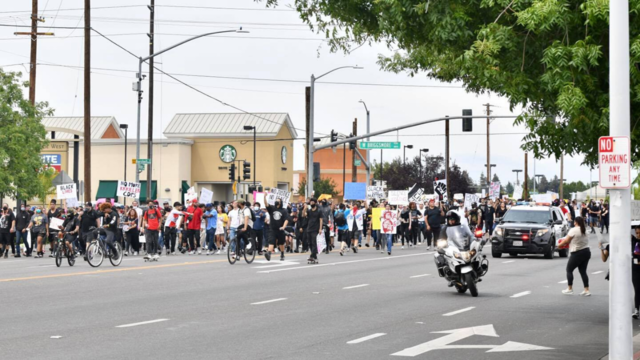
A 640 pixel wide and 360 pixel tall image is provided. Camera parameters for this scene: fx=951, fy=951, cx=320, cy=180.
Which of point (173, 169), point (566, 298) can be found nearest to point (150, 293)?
point (566, 298)

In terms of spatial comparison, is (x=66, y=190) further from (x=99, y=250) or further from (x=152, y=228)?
(x=99, y=250)

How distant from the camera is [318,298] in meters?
17.2

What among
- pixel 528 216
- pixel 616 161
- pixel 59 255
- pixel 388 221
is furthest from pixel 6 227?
pixel 616 161

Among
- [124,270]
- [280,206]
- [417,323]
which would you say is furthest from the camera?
[280,206]

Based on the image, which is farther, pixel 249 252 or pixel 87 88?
pixel 87 88

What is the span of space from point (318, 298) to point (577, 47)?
769cm

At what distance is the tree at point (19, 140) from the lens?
3819cm

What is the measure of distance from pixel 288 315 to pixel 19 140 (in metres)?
27.0

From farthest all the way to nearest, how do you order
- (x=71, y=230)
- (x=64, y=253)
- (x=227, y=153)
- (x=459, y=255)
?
(x=227, y=153), (x=71, y=230), (x=64, y=253), (x=459, y=255)

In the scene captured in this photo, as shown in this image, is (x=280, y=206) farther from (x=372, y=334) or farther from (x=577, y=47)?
(x=577, y=47)

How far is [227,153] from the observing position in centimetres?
7606

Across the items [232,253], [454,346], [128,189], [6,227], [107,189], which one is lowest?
[454,346]

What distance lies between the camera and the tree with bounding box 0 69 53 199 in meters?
38.2

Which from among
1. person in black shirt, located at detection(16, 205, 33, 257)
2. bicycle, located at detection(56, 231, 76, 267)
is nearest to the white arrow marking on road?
bicycle, located at detection(56, 231, 76, 267)
